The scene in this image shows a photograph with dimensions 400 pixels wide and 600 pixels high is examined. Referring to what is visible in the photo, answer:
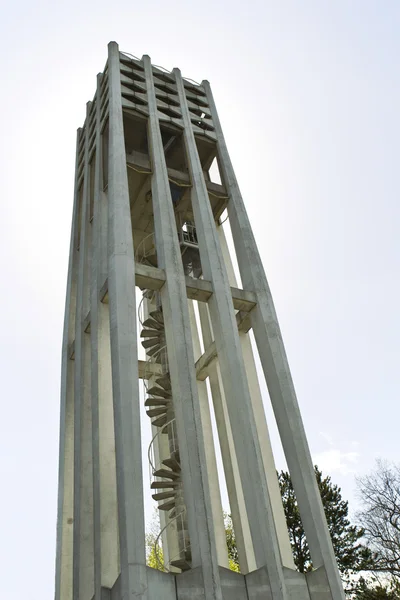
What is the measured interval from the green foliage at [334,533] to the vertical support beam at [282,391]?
15.7m

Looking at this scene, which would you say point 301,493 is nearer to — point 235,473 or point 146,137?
point 235,473

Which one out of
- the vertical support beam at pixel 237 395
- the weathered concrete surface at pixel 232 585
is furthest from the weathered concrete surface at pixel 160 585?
the vertical support beam at pixel 237 395

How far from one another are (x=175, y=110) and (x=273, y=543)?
12.5 metres

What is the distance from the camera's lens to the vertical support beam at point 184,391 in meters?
8.39

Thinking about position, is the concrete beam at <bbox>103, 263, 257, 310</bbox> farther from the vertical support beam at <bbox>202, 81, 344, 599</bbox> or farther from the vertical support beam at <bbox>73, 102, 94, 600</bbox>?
the vertical support beam at <bbox>73, 102, 94, 600</bbox>

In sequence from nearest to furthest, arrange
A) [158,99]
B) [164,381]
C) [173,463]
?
[173,463] < [164,381] < [158,99]

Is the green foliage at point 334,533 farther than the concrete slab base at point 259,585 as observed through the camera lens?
Yes

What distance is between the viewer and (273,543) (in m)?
8.95

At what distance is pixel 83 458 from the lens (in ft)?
37.4

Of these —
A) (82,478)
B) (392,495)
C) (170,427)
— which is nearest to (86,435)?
(82,478)

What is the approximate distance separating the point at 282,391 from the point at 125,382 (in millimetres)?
3569

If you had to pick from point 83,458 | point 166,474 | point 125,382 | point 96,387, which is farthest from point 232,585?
point 96,387

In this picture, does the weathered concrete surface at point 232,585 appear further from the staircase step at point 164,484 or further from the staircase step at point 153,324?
the staircase step at point 153,324

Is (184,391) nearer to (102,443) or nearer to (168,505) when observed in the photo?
(102,443)
